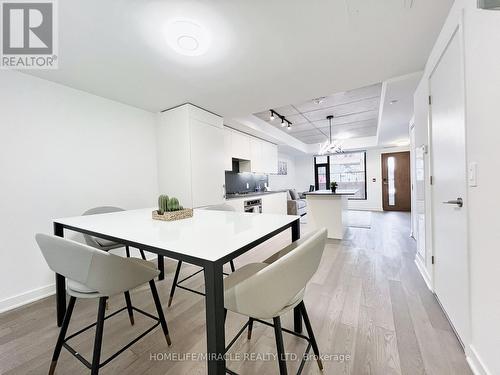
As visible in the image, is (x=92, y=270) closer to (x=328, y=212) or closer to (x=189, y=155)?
(x=189, y=155)

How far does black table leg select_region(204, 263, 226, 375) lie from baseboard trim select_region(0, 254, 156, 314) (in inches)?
101

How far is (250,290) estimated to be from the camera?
0.80 meters

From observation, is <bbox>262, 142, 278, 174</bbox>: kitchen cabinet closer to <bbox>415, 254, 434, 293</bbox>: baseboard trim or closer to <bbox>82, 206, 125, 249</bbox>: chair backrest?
<bbox>415, 254, 434, 293</bbox>: baseboard trim

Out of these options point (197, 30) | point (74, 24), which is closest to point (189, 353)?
point (197, 30)

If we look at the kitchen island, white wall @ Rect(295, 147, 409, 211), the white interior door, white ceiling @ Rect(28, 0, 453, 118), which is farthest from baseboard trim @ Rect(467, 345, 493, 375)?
white wall @ Rect(295, 147, 409, 211)

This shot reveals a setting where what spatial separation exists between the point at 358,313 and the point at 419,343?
0.42m

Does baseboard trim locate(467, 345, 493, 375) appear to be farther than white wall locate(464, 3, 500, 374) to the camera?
Yes

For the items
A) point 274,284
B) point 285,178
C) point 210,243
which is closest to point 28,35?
point 210,243

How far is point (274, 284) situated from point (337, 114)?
443cm

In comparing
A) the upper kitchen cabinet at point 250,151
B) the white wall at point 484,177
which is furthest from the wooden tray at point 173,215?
the upper kitchen cabinet at point 250,151

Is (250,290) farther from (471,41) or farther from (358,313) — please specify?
(471,41)

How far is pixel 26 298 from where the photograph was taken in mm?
2045

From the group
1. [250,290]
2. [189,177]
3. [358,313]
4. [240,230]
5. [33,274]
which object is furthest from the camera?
[189,177]

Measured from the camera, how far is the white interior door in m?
1.32
